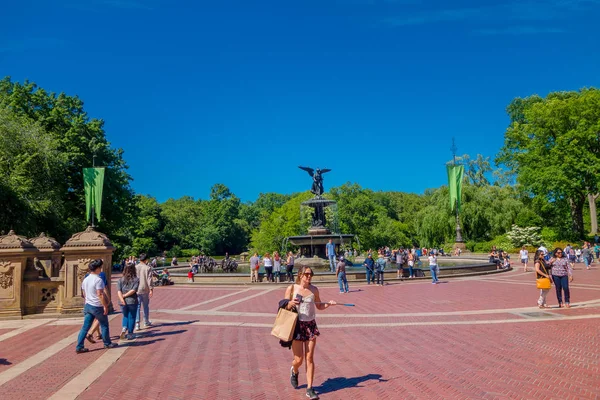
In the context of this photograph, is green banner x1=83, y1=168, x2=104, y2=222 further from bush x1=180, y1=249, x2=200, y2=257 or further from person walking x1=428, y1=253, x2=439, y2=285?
bush x1=180, y1=249, x2=200, y2=257

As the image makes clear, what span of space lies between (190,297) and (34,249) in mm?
6339

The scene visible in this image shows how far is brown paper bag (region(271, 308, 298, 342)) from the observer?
5512 mm

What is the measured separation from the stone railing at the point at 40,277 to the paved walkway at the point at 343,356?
58 centimetres

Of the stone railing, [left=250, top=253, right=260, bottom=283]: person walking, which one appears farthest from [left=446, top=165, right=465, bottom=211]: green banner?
the stone railing

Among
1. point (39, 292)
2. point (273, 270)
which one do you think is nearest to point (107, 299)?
point (39, 292)

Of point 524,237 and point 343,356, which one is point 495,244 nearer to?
point 524,237

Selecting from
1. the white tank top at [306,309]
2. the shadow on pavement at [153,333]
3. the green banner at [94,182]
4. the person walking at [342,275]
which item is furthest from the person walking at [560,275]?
the green banner at [94,182]

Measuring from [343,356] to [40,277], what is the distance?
30.4ft

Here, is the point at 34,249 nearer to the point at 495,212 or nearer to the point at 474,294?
the point at 474,294

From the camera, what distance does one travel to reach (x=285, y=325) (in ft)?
18.3

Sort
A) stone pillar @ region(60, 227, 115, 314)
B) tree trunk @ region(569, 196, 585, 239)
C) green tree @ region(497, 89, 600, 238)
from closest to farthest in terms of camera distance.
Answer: stone pillar @ region(60, 227, 115, 314)
green tree @ region(497, 89, 600, 238)
tree trunk @ region(569, 196, 585, 239)

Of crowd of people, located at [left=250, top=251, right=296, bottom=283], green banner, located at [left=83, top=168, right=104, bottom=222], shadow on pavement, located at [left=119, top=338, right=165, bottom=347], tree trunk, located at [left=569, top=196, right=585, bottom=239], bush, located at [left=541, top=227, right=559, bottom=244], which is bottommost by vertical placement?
shadow on pavement, located at [left=119, top=338, right=165, bottom=347]

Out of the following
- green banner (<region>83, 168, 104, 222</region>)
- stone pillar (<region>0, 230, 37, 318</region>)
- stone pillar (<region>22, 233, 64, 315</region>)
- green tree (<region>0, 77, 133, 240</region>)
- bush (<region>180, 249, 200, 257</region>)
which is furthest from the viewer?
bush (<region>180, 249, 200, 257</region>)

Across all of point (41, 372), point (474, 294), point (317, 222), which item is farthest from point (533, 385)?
point (317, 222)
